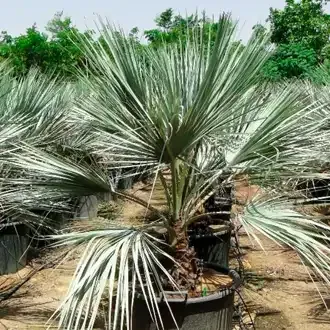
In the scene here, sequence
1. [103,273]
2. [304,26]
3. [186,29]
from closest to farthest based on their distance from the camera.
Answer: [103,273] < [186,29] < [304,26]

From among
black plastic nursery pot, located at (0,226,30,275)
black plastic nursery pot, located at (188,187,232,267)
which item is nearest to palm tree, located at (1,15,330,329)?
black plastic nursery pot, located at (188,187,232,267)

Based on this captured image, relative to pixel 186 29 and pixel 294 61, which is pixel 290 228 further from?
pixel 294 61

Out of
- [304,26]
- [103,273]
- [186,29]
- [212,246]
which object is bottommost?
[103,273]

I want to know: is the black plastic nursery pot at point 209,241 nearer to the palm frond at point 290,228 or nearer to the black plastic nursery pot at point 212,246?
the black plastic nursery pot at point 212,246

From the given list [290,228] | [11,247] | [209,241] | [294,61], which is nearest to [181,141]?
[290,228]

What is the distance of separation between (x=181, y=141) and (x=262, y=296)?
6.37ft

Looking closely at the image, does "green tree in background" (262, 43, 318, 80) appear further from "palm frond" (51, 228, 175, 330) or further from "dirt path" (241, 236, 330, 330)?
"palm frond" (51, 228, 175, 330)

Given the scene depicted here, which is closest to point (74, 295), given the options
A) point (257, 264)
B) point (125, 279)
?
point (125, 279)

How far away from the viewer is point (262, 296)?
402cm

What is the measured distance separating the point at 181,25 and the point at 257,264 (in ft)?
8.63

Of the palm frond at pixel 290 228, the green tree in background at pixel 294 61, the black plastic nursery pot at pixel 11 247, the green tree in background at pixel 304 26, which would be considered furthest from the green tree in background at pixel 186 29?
the green tree in background at pixel 304 26

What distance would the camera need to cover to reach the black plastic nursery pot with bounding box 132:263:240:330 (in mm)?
2736

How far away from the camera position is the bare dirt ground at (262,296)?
3.53 metres

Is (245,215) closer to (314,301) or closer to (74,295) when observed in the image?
(74,295)
